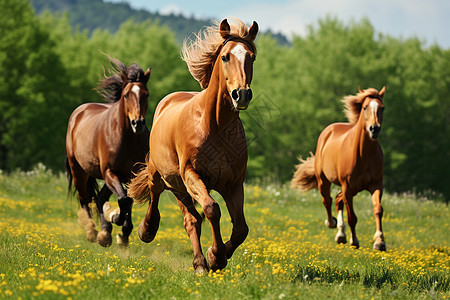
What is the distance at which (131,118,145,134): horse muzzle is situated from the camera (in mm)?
8867

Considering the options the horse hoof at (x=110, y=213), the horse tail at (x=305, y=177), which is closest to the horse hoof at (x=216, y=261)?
the horse hoof at (x=110, y=213)

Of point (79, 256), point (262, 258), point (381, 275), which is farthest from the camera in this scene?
point (262, 258)

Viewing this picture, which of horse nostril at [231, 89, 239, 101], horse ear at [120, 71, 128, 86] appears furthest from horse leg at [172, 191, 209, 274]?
horse ear at [120, 71, 128, 86]

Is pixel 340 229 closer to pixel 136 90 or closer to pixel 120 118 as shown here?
pixel 120 118

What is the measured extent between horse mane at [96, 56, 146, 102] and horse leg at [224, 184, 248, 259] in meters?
4.08

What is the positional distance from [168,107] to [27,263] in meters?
2.88

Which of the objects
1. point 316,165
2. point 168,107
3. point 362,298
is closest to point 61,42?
point 316,165

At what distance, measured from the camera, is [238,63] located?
18.2ft

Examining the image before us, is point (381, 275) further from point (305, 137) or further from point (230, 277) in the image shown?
point (305, 137)

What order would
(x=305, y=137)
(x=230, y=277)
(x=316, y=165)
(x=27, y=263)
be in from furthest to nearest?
(x=305, y=137) < (x=316, y=165) < (x=27, y=263) < (x=230, y=277)

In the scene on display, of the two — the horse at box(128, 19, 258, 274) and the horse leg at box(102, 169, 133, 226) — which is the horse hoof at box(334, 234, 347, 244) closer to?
the horse leg at box(102, 169, 133, 226)

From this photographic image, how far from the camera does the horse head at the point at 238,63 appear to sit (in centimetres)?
532

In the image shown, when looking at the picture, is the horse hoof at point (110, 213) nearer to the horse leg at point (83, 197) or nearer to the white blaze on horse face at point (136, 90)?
the horse leg at point (83, 197)

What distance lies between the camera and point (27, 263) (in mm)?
6406
